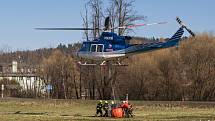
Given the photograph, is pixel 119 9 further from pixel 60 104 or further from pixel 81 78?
pixel 60 104

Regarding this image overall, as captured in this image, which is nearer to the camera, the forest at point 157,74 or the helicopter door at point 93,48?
the helicopter door at point 93,48

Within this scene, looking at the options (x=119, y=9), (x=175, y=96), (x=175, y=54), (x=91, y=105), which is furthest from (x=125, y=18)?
(x=91, y=105)

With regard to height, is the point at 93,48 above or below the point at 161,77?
above

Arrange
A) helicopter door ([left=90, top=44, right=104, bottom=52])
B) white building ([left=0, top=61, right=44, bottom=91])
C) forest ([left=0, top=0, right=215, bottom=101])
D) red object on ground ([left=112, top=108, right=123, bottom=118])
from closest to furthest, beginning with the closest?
red object on ground ([left=112, top=108, right=123, bottom=118]) < helicopter door ([left=90, top=44, right=104, bottom=52]) < forest ([left=0, top=0, right=215, bottom=101]) < white building ([left=0, top=61, right=44, bottom=91])

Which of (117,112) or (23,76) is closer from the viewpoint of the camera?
(117,112)

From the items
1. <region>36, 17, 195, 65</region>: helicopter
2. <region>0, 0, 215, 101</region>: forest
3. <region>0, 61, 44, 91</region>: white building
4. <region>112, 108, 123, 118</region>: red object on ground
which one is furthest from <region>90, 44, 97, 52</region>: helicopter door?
<region>0, 61, 44, 91</region>: white building

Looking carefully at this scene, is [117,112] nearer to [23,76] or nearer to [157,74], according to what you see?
[157,74]

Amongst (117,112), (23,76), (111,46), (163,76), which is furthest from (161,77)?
(23,76)

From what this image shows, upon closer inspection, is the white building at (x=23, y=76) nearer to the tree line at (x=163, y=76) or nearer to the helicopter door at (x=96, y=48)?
the tree line at (x=163, y=76)

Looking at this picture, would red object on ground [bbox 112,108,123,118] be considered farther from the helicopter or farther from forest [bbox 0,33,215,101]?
forest [bbox 0,33,215,101]

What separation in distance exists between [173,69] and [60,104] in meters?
21.0

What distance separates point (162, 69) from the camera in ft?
229

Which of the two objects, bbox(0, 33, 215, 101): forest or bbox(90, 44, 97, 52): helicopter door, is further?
bbox(0, 33, 215, 101): forest

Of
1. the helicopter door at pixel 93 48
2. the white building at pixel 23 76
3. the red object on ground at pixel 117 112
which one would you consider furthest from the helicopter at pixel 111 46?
the white building at pixel 23 76
